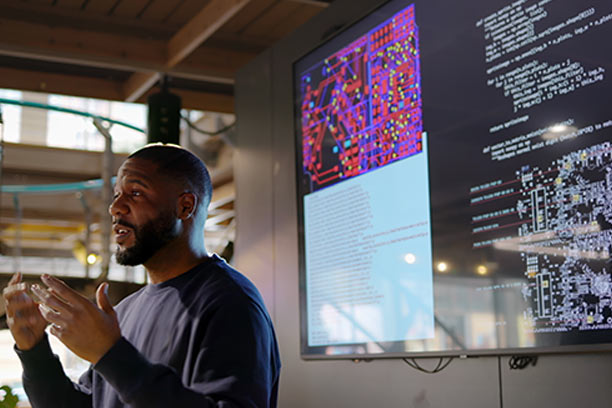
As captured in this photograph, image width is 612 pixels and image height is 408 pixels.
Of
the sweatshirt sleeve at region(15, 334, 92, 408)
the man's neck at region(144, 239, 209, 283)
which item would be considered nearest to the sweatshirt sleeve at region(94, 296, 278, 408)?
the man's neck at region(144, 239, 209, 283)

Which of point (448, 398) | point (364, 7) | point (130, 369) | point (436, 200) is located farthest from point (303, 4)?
point (130, 369)

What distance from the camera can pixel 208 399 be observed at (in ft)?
4.32

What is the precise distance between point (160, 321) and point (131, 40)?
3.28 m

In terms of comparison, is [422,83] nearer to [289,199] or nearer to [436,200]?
[436,200]

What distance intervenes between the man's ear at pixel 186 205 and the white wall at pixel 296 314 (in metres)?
1.11

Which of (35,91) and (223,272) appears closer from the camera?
(223,272)

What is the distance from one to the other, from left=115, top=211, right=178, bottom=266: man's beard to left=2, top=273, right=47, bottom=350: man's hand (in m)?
0.20

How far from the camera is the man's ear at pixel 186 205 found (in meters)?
1.66

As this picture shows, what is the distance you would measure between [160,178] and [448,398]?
1.38 m

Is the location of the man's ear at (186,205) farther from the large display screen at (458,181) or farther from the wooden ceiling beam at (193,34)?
the wooden ceiling beam at (193,34)

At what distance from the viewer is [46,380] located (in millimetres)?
1657

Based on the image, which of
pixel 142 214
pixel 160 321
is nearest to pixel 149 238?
pixel 142 214

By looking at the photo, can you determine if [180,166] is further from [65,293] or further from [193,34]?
[193,34]

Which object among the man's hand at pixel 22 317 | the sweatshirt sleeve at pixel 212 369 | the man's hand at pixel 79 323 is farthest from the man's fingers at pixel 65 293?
the man's hand at pixel 22 317
